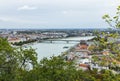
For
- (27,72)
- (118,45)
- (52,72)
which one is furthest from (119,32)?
(27,72)

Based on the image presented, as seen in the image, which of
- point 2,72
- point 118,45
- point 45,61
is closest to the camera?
point 118,45

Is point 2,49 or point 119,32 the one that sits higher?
point 119,32

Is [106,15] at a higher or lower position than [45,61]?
higher

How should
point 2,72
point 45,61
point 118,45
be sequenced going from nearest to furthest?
1. point 118,45
2. point 2,72
3. point 45,61

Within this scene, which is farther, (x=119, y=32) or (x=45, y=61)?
(x=45, y=61)

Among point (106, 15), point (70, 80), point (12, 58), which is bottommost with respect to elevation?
point (70, 80)

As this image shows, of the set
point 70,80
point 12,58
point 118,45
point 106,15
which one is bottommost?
point 70,80

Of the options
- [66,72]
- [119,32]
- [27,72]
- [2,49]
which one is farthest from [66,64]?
[119,32]

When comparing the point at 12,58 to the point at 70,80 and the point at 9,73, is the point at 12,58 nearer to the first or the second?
the point at 9,73

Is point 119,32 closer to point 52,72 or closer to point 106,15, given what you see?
point 106,15
